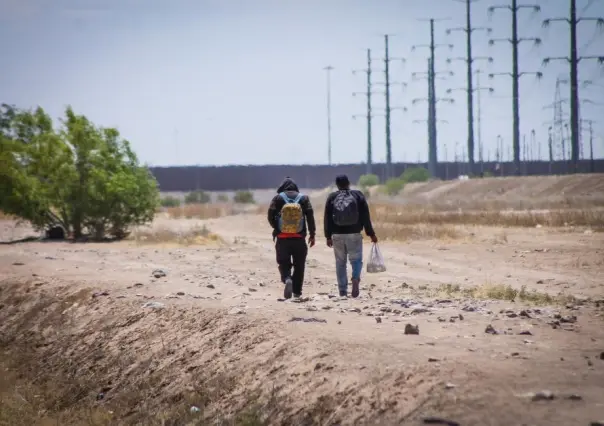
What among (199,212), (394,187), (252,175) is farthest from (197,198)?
(199,212)

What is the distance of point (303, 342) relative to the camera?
33.1ft

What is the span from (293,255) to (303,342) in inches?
173

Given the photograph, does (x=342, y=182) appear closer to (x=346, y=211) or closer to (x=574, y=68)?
(x=346, y=211)

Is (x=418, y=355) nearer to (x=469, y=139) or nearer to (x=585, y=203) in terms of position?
(x=585, y=203)

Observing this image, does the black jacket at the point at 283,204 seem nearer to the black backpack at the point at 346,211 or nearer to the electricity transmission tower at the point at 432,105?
the black backpack at the point at 346,211

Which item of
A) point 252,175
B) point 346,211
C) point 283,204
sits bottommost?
point 346,211

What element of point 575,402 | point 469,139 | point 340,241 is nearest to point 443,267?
point 340,241

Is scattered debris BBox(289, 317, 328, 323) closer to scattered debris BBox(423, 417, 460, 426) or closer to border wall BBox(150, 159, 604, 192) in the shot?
scattered debris BBox(423, 417, 460, 426)

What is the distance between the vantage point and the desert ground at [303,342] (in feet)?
25.4

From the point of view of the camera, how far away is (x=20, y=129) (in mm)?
37438

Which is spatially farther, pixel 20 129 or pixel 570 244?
pixel 20 129

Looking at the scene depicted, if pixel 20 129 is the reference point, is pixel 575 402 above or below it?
below

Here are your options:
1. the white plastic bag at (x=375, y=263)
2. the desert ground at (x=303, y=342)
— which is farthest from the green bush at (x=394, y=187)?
the white plastic bag at (x=375, y=263)

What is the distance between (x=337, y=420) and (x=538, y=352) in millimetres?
2137
